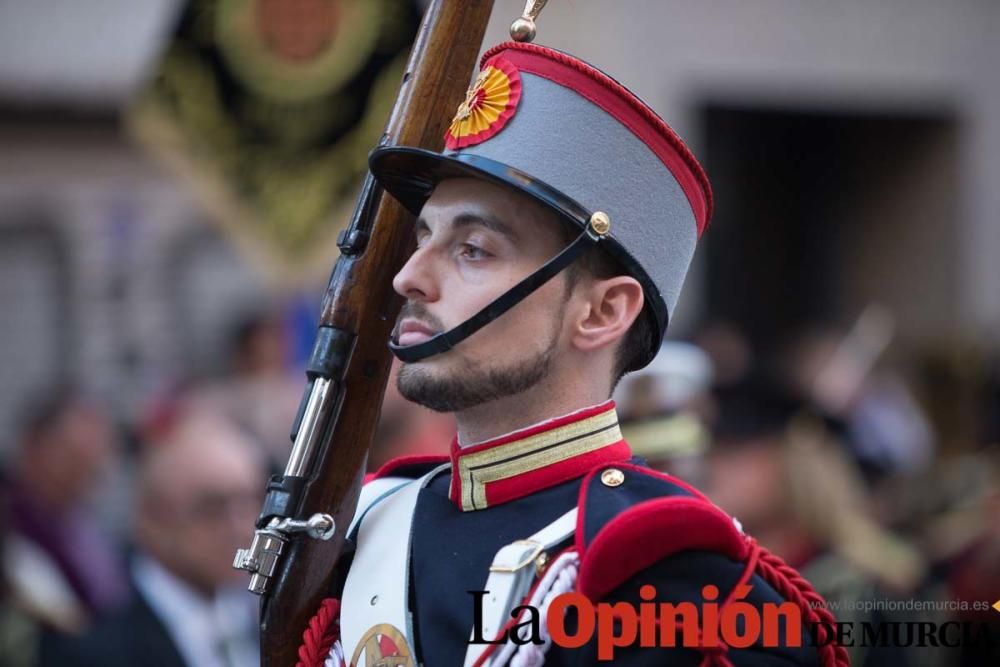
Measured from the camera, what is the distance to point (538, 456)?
2.76 meters

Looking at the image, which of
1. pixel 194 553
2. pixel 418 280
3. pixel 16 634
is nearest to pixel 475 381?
pixel 418 280

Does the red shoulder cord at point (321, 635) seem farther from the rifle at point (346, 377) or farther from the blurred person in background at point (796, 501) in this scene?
the blurred person in background at point (796, 501)

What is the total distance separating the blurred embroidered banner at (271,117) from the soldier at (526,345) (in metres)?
3.41

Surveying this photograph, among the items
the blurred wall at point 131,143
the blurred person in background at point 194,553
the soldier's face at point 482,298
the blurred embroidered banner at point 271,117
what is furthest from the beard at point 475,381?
the blurred wall at point 131,143

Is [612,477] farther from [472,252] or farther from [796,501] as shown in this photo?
[796,501]

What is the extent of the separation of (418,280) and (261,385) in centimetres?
502

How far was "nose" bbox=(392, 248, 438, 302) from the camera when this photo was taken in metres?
2.73

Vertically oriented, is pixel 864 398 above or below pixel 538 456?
above

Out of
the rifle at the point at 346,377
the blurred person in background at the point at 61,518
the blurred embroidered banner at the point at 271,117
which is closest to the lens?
the rifle at the point at 346,377

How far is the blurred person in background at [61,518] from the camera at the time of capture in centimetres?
631

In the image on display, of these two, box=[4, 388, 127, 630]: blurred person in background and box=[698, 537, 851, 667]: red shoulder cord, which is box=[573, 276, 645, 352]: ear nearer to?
box=[698, 537, 851, 667]: red shoulder cord

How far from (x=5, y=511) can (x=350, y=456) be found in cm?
423

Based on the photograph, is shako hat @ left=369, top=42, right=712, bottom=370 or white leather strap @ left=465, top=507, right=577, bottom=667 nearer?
white leather strap @ left=465, top=507, right=577, bottom=667

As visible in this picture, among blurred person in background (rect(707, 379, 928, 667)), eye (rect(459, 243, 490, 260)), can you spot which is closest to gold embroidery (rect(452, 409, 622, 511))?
eye (rect(459, 243, 490, 260))
